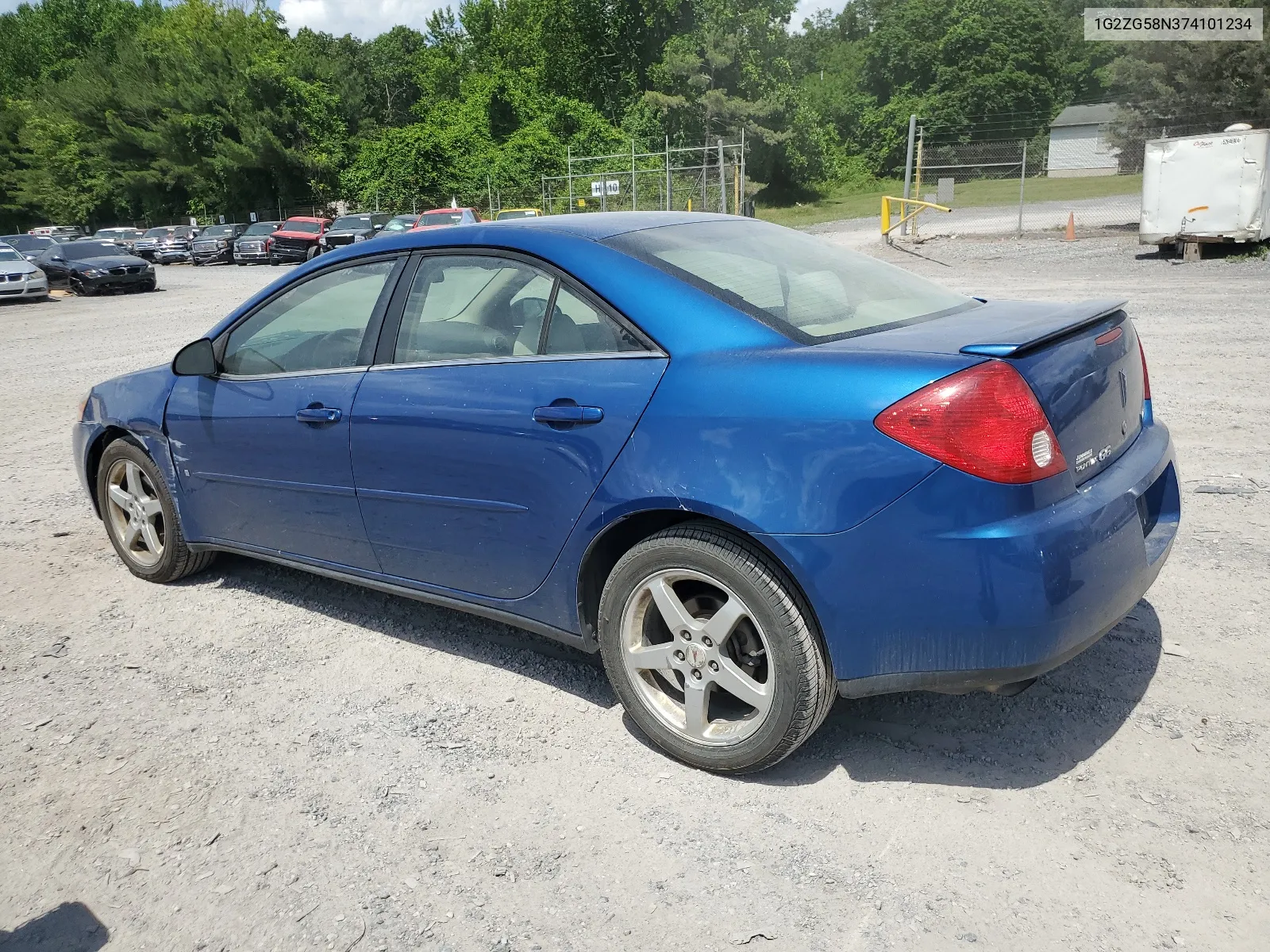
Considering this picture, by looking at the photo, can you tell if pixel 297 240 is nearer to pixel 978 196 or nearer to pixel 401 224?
pixel 401 224

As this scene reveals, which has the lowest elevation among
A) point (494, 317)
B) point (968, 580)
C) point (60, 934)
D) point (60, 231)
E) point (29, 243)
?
point (60, 934)

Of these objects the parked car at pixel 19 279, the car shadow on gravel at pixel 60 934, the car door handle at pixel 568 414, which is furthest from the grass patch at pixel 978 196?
the car shadow on gravel at pixel 60 934

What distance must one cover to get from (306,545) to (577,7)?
62781mm

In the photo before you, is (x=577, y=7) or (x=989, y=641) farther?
(x=577, y=7)

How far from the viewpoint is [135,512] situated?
495 centimetres

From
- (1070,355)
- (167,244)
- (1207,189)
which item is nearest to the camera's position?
(1070,355)

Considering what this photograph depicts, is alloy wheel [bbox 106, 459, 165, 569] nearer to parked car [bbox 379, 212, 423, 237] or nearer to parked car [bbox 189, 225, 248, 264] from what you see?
parked car [bbox 379, 212, 423, 237]

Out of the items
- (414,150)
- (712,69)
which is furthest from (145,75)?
(712,69)

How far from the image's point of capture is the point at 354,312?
392cm

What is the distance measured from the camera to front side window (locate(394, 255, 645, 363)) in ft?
10.5

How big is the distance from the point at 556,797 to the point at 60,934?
1286 mm

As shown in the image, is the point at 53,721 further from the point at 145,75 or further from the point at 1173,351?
the point at 145,75

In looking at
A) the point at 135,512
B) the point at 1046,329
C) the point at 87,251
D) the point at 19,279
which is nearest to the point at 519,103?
the point at 87,251

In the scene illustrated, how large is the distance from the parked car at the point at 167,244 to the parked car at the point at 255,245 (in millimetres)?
5136
